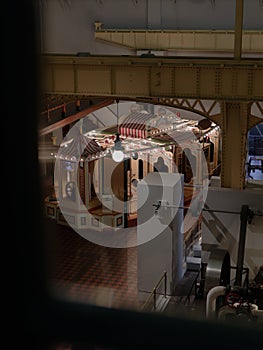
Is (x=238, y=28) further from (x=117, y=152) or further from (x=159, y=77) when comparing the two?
(x=117, y=152)

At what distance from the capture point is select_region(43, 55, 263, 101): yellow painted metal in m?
11.2

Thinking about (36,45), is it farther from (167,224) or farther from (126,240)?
(126,240)

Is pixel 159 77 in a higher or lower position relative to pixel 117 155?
higher

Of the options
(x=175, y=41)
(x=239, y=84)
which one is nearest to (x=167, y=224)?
(x=239, y=84)

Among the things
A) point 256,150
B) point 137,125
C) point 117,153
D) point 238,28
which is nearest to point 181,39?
point 137,125

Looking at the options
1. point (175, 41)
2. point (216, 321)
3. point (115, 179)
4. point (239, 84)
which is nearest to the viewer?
point (216, 321)

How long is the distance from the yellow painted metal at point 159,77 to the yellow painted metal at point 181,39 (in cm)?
1287

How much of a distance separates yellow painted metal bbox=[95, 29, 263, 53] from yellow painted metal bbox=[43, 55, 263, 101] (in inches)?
507

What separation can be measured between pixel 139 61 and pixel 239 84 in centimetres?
219

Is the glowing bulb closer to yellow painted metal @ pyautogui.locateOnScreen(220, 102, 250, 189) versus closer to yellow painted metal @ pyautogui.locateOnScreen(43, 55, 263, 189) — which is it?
yellow painted metal @ pyautogui.locateOnScreen(220, 102, 250, 189)

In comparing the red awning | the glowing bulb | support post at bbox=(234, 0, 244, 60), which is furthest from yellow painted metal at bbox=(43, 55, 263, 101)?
the red awning

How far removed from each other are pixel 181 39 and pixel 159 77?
1413 centimetres

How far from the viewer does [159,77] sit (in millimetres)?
11734

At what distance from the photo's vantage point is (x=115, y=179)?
61.8 feet
